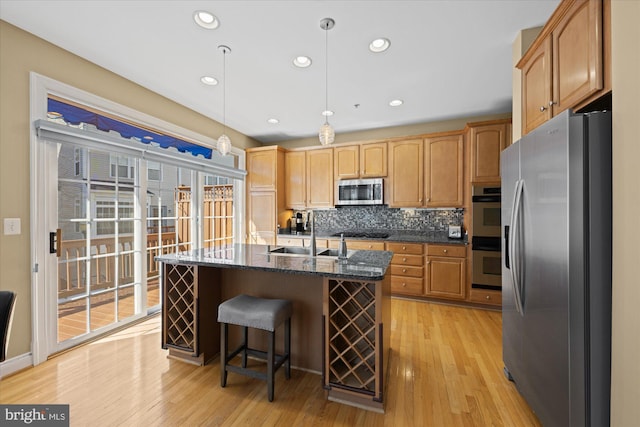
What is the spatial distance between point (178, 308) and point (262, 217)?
2607mm

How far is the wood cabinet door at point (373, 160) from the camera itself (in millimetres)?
4254

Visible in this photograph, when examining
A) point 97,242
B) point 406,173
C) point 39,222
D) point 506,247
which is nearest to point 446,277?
point 406,173

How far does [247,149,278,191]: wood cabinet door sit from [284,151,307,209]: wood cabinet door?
0.92 feet

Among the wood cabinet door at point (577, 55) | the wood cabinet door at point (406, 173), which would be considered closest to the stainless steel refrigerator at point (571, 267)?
the wood cabinet door at point (577, 55)

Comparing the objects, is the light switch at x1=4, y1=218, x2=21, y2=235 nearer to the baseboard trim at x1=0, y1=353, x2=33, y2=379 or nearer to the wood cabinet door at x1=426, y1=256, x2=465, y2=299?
the baseboard trim at x1=0, y1=353, x2=33, y2=379

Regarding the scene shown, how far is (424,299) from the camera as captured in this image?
3.86 m

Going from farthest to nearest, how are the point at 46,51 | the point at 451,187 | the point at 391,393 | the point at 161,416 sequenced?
the point at 451,187
the point at 46,51
the point at 391,393
the point at 161,416

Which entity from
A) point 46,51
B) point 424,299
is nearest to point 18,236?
point 46,51

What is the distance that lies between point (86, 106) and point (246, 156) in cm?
249

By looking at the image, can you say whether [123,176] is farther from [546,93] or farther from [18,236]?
[546,93]

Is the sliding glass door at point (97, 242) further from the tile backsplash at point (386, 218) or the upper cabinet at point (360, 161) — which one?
the upper cabinet at point (360, 161)

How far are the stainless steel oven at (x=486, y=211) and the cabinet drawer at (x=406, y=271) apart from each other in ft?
2.79

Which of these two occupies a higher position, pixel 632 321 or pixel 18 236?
pixel 18 236

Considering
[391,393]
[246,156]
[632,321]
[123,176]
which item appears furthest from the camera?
[246,156]
